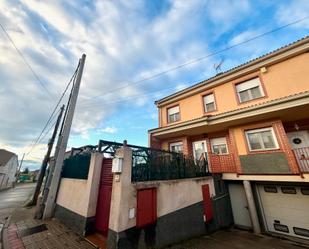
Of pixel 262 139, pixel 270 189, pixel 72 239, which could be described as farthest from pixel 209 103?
pixel 72 239

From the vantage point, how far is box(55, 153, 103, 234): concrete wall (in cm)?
548

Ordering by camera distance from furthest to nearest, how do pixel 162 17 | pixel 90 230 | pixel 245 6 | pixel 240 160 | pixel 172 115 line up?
pixel 172 115 < pixel 240 160 < pixel 162 17 < pixel 245 6 < pixel 90 230

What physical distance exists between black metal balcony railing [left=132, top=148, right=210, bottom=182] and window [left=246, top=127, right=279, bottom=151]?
12.3ft

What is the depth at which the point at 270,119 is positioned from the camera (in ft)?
25.7

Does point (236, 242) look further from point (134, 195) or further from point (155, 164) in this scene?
point (134, 195)

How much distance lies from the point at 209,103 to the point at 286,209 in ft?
24.0

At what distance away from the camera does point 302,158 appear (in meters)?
7.02

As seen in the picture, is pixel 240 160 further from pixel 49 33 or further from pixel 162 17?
pixel 49 33

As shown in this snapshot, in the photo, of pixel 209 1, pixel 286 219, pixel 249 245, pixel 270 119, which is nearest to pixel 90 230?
pixel 249 245

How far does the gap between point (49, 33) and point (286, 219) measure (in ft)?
50.9

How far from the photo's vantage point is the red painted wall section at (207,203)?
694cm

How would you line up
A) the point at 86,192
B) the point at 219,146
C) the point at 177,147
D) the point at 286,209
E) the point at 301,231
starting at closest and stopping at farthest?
1. the point at 86,192
2. the point at 301,231
3. the point at 286,209
4. the point at 219,146
5. the point at 177,147

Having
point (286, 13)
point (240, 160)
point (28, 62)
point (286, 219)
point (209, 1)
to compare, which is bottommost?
point (286, 219)

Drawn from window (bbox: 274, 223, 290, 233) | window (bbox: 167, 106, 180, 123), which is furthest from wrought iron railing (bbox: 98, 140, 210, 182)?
window (bbox: 167, 106, 180, 123)
